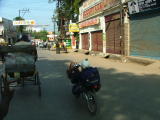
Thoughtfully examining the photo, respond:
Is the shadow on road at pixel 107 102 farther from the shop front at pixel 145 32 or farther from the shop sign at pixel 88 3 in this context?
the shop sign at pixel 88 3

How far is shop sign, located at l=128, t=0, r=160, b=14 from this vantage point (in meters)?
18.3

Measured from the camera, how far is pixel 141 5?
20.0 m

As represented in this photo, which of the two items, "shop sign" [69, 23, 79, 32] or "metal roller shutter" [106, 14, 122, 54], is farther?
"shop sign" [69, 23, 79, 32]

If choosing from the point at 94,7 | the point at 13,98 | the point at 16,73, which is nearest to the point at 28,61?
the point at 16,73

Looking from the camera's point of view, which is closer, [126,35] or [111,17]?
[126,35]

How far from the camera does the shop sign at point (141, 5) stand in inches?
722

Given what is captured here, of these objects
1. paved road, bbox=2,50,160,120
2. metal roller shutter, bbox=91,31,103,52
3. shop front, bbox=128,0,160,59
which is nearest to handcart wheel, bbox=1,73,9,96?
paved road, bbox=2,50,160,120

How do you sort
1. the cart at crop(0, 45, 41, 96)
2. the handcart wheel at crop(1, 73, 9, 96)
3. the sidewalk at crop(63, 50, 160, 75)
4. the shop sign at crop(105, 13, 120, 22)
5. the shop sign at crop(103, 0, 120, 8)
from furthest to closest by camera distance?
the shop sign at crop(103, 0, 120, 8)
the shop sign at crop(105, 13, 120, 22)
the sidewalk at crop(63, 50, 160, 75)
the handcart wheel at crop(1, 73, 9, 96)
the cart at crop(0, 45, 41, 96)

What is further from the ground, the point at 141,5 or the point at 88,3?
the point at 88,3

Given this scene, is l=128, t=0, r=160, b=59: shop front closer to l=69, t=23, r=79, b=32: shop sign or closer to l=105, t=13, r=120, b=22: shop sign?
l=105, t=13, r=120, b=22: shop sign

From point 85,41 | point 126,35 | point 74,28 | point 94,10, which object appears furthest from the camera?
point 74,28

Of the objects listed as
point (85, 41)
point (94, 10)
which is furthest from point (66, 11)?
point (94, 10)

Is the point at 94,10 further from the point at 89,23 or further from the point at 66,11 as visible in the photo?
the point at 66,11

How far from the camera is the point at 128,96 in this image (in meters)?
8.61
